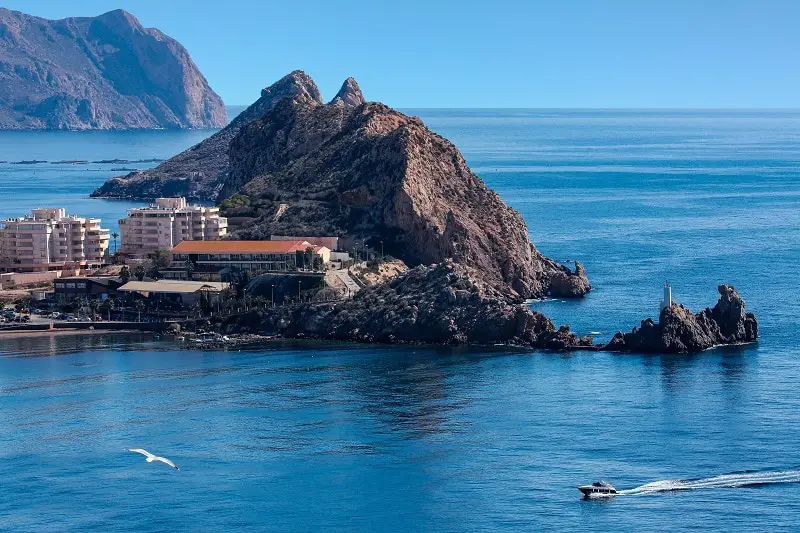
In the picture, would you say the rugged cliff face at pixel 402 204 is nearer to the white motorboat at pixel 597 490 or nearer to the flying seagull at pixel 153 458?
the flying seagull at pixel 153 458

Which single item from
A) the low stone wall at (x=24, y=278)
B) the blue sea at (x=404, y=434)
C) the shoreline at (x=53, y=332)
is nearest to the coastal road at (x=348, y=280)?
the blue sea at (x=404, y=434)

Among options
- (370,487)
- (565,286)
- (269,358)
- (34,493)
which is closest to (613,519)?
(370,487)

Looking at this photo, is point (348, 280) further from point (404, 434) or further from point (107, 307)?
point (404, 434)

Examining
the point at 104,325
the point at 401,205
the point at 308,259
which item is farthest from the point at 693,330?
the point at 104,325

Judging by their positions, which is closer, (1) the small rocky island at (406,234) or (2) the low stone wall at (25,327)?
(1) the small rocky island at (406,234)

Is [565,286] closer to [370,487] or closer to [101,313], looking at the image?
[101,313]

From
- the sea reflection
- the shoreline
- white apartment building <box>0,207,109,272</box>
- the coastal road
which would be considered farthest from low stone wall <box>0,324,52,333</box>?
the coastal road
